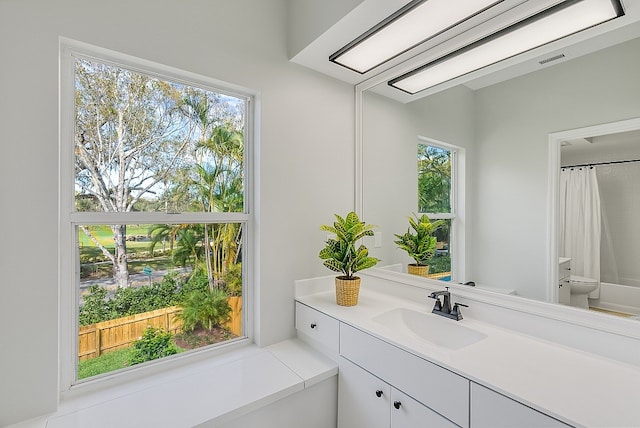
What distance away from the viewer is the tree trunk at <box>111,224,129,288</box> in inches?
54.7

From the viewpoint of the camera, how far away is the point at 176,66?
1.45m

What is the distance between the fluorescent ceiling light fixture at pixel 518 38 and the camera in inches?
44.4

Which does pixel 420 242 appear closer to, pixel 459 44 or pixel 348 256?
pixel 348 256

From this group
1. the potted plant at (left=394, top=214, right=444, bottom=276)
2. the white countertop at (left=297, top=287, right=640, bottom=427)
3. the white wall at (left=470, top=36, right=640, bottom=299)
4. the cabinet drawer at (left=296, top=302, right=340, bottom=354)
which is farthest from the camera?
the potted plant at (left=394, top=214, right=444, bottom=276)

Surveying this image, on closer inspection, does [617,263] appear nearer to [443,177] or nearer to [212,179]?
[443,177]

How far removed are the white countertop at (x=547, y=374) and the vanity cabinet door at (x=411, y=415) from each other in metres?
0.20

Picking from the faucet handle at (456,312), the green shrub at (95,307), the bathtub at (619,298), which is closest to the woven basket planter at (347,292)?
the faucet handle at (456,312)

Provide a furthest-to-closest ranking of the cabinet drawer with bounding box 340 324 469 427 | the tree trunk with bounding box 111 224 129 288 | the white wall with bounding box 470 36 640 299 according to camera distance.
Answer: the tree trunk with bounding box 111 224 129 288 → the white wall with bounding box 470 36 640 299 → the cabinet drawer with bounding box 340 324 469 427

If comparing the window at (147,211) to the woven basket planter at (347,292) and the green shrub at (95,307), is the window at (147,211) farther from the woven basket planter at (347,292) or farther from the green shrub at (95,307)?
the woven basket planter at (347,292)

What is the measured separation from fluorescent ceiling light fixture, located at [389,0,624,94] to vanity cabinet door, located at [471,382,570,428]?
1407 mm

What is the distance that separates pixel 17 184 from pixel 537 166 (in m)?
2.12

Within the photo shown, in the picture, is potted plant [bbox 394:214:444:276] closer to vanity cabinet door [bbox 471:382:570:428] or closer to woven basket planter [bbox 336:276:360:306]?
woven basket planter [bbox 336:276:360:306]

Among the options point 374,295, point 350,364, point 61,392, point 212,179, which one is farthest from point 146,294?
point 374,295

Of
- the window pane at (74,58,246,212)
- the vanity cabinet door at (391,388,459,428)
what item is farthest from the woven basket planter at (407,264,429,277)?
the window pane at (74,58,246,212)
